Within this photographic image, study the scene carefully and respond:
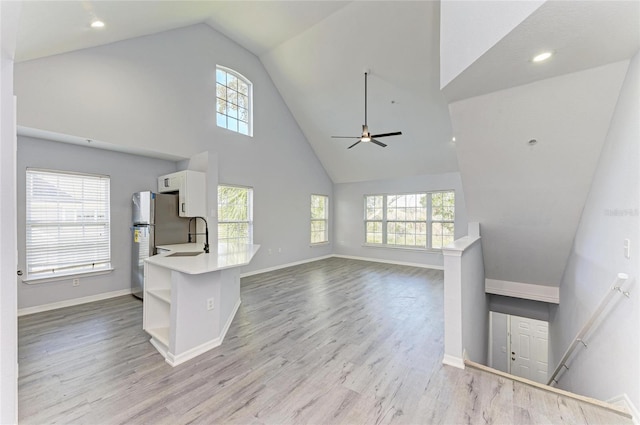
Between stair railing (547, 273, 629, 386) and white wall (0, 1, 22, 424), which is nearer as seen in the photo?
white wall (0, 1, 22, 424)

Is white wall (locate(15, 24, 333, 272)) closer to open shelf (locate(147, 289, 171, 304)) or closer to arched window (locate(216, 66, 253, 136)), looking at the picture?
arched window (locate(216, 66, 253, 136))

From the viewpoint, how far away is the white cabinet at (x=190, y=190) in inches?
161

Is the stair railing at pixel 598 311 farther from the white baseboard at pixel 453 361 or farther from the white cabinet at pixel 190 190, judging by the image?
the white cabinet at pixel 190 190

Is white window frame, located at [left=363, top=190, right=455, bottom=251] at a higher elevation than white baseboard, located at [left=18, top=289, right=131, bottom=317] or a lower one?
higher

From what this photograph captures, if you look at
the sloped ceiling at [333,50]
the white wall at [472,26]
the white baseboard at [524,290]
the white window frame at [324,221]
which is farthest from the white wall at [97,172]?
the white baseboard at [524,290]

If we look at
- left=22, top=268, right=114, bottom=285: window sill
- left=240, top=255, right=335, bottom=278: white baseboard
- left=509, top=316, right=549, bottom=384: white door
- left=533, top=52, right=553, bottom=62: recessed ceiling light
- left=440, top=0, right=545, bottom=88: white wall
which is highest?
left=440, top=0, right=545, bottom=88: white wall

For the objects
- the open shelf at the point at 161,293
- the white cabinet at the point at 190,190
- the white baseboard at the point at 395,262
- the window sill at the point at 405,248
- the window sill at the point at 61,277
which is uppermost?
the white cabinet at the point at 190,190

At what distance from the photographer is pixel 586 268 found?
2906 mm

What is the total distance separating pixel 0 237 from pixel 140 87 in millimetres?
3963

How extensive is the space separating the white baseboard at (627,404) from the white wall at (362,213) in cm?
431

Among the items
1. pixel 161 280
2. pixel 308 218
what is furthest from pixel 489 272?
pixel 161 280

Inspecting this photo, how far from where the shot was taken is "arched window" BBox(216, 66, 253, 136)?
529 cm

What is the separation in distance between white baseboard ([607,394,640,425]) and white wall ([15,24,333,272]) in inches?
198

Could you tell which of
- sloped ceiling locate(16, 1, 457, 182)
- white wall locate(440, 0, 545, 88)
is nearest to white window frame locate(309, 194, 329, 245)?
sloped ceiling locate(16, 1, 457, 182)
